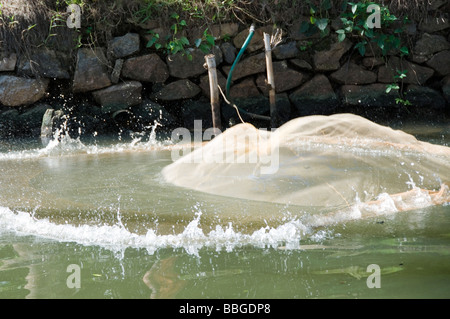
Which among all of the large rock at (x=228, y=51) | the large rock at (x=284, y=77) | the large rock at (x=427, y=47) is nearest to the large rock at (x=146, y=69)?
the large rock at (x=228, y=51)

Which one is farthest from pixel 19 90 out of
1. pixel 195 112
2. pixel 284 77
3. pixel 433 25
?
pixel 433 25

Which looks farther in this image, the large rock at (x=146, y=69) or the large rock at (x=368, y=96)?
the large rock at (x=368, y=96)

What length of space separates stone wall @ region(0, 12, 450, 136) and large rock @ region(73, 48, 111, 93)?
0.01m

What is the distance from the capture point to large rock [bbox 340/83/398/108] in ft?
26.2

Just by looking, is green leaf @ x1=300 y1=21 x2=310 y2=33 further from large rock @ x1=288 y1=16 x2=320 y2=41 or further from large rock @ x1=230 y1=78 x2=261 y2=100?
large rock @ x1=230 y1=78 x2=261 y2=100

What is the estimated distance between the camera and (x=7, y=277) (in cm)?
233

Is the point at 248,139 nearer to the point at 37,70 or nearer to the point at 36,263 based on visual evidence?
the point at 36,263

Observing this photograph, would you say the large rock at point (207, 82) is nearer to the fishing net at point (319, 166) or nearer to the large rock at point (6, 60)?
the large rock at point (6, 60)

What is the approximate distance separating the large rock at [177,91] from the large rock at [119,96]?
317mm

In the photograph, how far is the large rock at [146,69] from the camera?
7852mm

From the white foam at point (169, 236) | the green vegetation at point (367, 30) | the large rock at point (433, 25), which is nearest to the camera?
the white foam at point (169, 236)

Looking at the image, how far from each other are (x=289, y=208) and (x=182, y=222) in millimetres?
681
